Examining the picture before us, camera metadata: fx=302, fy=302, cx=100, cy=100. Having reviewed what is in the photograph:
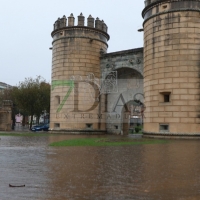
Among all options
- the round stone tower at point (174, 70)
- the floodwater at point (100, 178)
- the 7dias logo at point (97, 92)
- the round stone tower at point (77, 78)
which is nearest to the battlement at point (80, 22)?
the round stone tower at point (77, 78)

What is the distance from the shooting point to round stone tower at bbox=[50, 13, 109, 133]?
71.2 ft

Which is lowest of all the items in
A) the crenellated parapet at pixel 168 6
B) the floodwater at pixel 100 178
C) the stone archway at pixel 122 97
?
the floodwater at pixel 100 178

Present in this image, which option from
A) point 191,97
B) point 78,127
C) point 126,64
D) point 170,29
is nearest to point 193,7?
point 170,29

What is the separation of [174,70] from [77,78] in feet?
26.8

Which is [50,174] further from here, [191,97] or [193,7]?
[193,7]

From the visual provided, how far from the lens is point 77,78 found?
21734 mm

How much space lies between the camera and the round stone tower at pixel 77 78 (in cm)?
2169

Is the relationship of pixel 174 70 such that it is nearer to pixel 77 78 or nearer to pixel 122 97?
pixel 122 97

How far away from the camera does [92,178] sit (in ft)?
17.3

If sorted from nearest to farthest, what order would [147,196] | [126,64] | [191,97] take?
[147,196] < [191,97] < [126,64]

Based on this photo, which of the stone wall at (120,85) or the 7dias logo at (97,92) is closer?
the stone wall at (120,85)

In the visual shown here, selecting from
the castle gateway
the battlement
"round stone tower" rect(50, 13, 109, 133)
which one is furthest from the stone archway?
the battlement

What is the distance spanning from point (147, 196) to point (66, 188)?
4.01 ft

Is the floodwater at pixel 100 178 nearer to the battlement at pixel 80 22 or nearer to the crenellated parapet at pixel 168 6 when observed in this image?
the crenellated parapet at pixel 168 6
